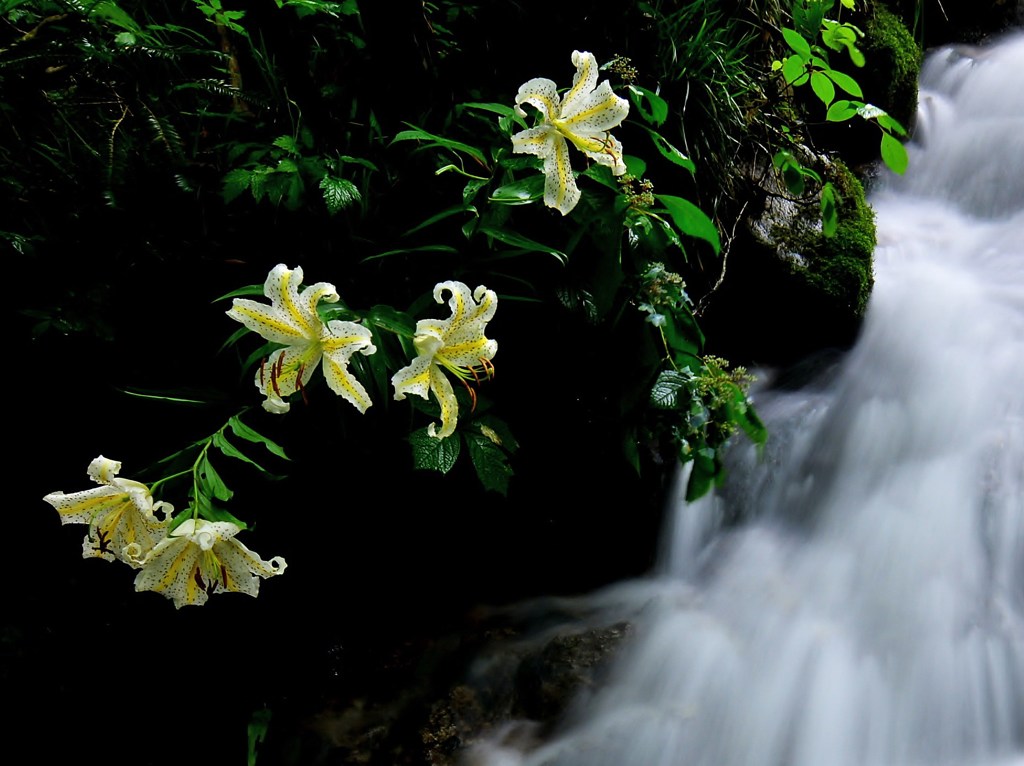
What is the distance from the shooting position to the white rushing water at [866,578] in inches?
83.0

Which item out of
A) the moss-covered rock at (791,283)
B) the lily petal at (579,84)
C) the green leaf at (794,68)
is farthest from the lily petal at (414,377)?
the moss-covered rock at (791,283)

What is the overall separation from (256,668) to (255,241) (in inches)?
46.3

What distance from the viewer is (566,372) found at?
2.23 metres

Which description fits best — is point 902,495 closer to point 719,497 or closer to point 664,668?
point 719,497

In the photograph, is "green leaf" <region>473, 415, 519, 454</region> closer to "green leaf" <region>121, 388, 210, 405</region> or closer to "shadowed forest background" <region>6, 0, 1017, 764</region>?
"shadowed forest background" <region>6, 0, 1017, 764</region>

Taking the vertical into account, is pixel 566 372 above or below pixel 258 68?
below

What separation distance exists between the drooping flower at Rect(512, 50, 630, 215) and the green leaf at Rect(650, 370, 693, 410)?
0.57 meters

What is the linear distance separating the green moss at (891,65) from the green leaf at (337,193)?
2845 millimetres

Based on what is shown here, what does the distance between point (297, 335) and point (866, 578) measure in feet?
6.51

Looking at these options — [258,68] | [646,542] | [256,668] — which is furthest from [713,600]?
[258,68]

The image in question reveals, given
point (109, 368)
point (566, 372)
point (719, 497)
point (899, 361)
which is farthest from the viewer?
point (899, 361)

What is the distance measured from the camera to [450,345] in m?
1.36

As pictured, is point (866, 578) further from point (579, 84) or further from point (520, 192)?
point (579, 84)

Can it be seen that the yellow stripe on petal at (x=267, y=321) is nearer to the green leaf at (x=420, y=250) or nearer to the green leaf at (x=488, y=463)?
the green leaf at (x=420, y=250)
